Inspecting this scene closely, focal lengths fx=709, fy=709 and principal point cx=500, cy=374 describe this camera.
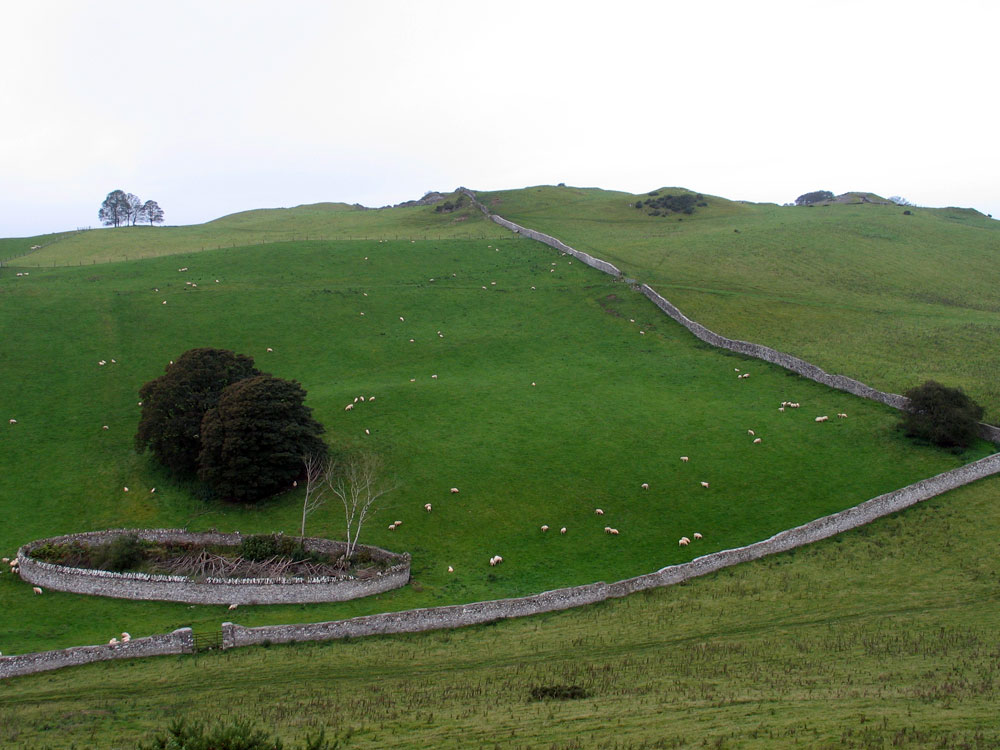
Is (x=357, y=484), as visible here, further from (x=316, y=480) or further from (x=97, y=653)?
(x=97, y=653)

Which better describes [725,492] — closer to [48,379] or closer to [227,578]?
[227,578]

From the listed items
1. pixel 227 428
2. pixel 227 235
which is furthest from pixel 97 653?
pixel 227 235

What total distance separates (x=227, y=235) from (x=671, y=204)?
67.5m

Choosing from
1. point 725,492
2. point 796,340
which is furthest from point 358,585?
point 796,340

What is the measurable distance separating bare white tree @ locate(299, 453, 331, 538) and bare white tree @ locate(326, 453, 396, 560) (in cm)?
24

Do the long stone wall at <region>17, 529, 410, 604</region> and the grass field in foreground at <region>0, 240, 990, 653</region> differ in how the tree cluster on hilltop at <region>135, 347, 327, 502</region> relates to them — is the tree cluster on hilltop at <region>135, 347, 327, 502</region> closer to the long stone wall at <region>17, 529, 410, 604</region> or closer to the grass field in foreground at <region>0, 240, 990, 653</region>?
the grass field in foreground at <region>0, 240, 990, 653</region>

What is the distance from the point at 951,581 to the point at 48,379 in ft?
185

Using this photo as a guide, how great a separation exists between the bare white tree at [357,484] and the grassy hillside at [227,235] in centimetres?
5582

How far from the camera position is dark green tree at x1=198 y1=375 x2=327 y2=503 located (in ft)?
123

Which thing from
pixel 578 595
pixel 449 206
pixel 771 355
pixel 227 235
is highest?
pixel 449 206

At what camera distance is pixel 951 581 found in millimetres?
29156

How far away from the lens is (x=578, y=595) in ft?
95.2

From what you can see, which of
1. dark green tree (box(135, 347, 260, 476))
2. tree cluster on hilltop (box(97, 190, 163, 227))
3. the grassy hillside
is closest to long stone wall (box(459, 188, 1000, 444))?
the grassy hillside

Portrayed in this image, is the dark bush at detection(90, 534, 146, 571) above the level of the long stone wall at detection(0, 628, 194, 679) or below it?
above
